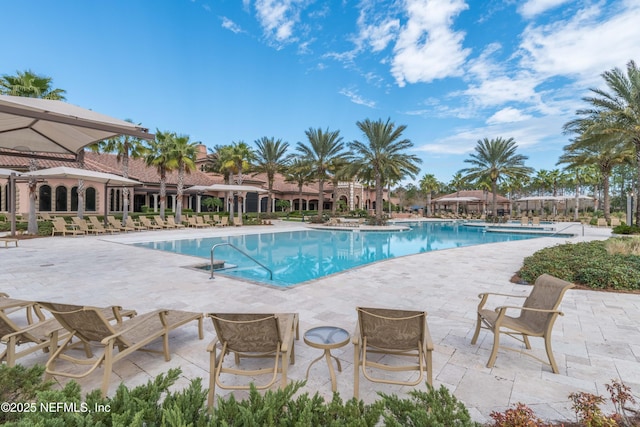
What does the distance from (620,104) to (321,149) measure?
1971 cm

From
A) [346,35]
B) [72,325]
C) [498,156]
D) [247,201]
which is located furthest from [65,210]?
[498,156]

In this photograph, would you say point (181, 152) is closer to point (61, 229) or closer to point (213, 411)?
point (61, 229)

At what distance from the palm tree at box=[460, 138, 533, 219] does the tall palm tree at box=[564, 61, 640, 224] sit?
13.8 metres

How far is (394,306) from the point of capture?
5535 mm

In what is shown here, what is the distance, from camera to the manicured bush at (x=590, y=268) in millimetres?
6523

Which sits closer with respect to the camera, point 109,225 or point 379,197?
point 109,225

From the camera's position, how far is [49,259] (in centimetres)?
941

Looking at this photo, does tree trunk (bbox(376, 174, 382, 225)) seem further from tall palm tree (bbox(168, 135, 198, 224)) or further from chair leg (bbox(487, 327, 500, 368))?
chair leg (bbox(487, 327, 500, 368))

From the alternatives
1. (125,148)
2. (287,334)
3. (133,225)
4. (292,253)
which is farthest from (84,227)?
(287,334)

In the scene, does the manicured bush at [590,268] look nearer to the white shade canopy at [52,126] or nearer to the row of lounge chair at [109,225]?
the white shade canopy at [52,126]

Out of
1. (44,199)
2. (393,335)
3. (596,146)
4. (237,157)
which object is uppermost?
(596,146)

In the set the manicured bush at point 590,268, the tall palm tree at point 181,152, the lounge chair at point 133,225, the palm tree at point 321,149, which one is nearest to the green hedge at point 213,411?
the manicured bush at point 590,268

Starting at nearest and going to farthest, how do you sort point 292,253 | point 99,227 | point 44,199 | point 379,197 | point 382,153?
point 292,253 → point 99,227 → point 44,199 → point 382,153 → point 379,197

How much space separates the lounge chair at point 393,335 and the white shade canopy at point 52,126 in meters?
4.04
